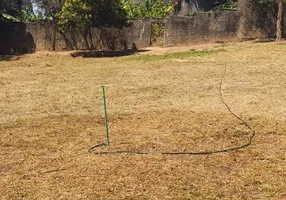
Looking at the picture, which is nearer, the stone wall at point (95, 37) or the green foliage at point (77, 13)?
the green foliage at point (77, 13)

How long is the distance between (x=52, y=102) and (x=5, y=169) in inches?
150

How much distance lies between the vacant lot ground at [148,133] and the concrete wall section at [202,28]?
21.3 feet

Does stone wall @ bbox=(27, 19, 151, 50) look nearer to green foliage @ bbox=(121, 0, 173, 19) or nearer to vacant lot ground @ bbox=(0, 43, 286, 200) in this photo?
green foliage @ bbox=(121, 0, 173, 19)

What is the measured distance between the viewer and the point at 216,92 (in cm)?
923

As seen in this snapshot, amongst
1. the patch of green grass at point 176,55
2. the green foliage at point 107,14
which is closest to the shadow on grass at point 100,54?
the green foliage at point 107,14

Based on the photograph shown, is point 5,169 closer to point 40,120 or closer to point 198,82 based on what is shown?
point 40,120

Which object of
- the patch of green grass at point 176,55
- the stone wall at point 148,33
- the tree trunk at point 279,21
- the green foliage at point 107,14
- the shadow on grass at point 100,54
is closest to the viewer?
the patch of green grass at point 176,55

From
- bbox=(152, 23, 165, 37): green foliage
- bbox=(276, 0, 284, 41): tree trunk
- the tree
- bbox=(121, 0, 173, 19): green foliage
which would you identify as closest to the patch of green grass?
bbox=(276, 0, 284, 41): tree trunk

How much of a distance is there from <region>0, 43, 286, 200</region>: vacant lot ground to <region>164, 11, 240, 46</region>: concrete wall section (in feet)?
21.3

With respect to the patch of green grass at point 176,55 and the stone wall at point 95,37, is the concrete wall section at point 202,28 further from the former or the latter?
the patch of green grass at point 176,55

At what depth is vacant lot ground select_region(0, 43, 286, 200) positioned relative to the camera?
4.52 metres

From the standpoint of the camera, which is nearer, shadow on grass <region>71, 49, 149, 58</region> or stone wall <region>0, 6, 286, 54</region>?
shadow on grass <region>71, 49, 149, 58</region>

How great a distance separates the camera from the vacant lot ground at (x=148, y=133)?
4523 mm

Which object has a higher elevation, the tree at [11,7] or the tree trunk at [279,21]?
the tree at [11,7]
